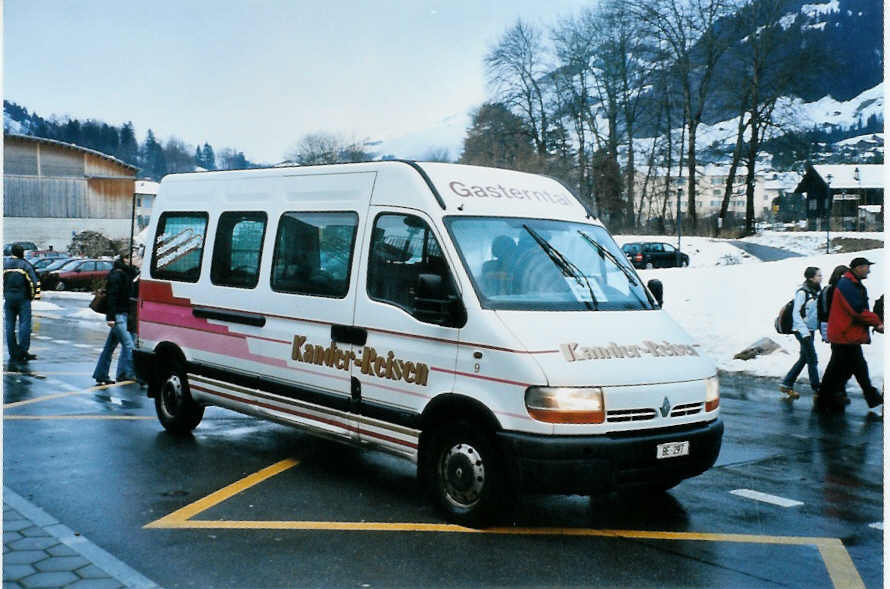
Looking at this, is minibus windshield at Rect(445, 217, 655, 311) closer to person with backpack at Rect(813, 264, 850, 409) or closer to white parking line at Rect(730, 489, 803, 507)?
white parking line at Rect(730, 489, 803, 507)

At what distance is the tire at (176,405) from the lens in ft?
29.2

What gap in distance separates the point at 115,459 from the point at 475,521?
3665mm

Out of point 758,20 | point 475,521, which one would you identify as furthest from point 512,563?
point 758,20

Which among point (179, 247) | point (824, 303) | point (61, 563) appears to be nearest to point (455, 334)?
point (61, 563)

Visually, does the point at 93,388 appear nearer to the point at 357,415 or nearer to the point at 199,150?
the point at 357,415

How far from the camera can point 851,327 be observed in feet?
36.0

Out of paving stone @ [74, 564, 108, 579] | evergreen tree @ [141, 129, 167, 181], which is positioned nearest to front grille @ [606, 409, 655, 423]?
paving stone @ [74, 564, 108, 579]

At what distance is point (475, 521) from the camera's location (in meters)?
5.93

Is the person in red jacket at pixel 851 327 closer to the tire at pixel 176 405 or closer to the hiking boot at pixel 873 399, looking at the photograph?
the hiking boot at pixel 873 399

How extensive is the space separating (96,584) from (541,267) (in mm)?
3470

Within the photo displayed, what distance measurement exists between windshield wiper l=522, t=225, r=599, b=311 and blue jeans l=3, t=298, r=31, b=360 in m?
10.8

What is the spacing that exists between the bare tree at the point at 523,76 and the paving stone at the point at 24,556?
49442 millimetres

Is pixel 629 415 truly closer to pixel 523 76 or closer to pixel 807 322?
pixel 807 322

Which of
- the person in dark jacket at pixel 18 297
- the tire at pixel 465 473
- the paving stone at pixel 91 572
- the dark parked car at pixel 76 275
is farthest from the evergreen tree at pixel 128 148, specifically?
the paving stone at pixel 91 572
